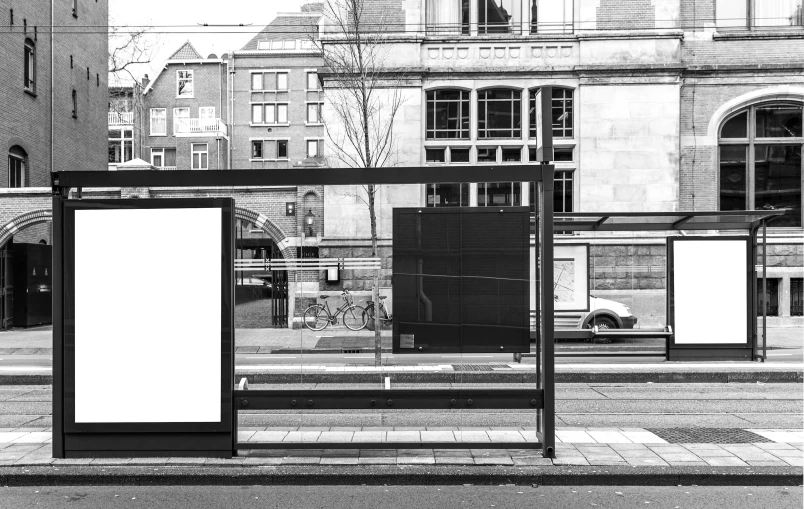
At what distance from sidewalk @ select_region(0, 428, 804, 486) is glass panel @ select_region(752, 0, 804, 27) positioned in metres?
19.8

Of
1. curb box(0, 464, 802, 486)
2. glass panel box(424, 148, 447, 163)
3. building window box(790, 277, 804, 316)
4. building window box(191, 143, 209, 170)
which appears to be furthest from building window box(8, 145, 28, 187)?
building window box(191, 143, 209, 170)

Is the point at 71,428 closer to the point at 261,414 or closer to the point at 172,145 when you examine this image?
the point at 261,414

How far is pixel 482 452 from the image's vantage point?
21.6 ft

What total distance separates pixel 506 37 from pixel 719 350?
12.6 m

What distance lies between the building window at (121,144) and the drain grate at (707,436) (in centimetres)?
5656

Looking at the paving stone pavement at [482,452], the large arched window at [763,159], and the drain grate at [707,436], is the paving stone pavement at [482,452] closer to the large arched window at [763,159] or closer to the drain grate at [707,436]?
the drain grate at [707,436]

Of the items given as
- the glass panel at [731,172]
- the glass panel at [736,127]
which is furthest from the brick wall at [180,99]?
the glass panel at [731,172]

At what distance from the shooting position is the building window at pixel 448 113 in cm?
2328

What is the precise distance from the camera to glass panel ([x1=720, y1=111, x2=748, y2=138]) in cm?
2288

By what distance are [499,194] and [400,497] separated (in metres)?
2.70

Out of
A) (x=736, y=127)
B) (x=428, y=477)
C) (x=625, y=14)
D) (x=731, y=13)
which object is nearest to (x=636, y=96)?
(x=625, y=14)

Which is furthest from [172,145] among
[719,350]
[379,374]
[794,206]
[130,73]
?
[379,374]

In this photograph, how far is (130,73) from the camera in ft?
144

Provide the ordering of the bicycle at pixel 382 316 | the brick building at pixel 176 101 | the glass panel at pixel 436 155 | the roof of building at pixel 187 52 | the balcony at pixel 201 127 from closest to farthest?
the bicycle at pixel 382 316 → the glass panel at pixel 436 155 → the balcony at pixel 201 127 → the brick building at pixel 176 101 → the roof of building at pixel 187 52
